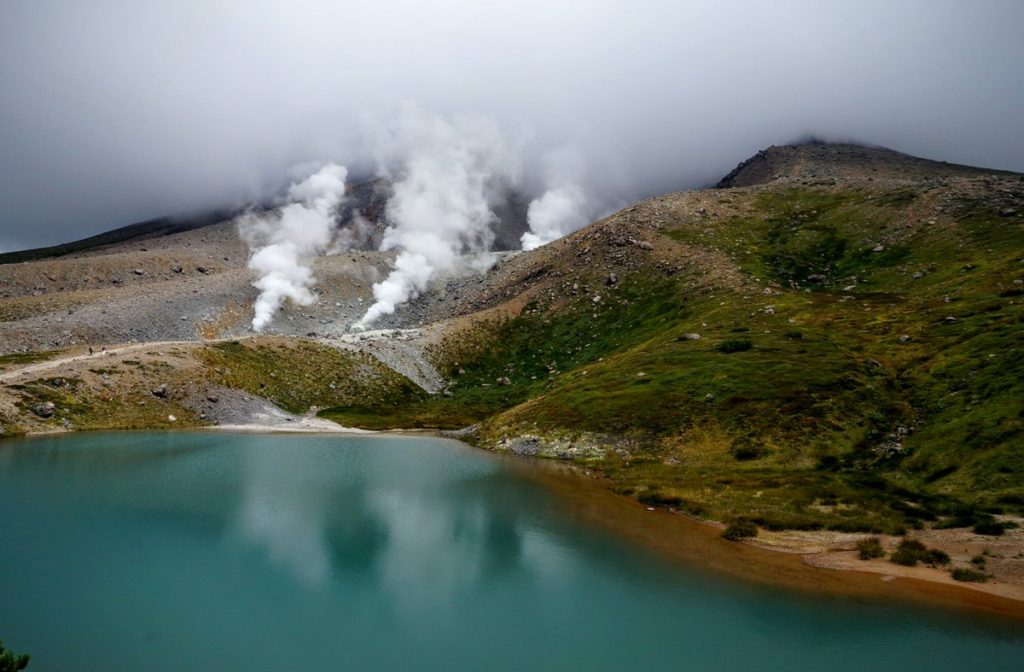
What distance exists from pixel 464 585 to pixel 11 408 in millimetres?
82183

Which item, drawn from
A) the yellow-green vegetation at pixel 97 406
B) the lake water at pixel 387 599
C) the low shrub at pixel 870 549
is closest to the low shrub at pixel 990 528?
the low shrub at pixel 870 549

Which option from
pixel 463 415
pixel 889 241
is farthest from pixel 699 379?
pixel 889 241

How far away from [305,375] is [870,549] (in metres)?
109

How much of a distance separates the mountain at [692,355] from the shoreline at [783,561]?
3548mm

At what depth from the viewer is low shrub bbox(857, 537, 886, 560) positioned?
34656 mm

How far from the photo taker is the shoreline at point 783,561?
2861 centimetres

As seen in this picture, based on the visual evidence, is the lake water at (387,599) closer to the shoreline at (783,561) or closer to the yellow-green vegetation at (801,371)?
the shoreline at (783,561)

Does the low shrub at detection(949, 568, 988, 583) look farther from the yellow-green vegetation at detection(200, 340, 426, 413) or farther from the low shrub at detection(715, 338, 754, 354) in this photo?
the yellow-green vegetation at detection(200, 340, 426, 413)

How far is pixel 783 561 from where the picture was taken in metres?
35.2

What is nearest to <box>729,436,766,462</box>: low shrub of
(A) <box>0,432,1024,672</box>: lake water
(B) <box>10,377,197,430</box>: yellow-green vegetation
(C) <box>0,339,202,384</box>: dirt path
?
(A) <box>0,432,1024,672</box>: lake water

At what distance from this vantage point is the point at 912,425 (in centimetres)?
6084

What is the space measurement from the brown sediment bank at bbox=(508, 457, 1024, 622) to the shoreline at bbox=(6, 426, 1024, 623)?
3cm

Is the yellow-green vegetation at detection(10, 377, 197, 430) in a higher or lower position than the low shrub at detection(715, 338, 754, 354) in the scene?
lower

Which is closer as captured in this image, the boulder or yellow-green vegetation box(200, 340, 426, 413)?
the boulder
